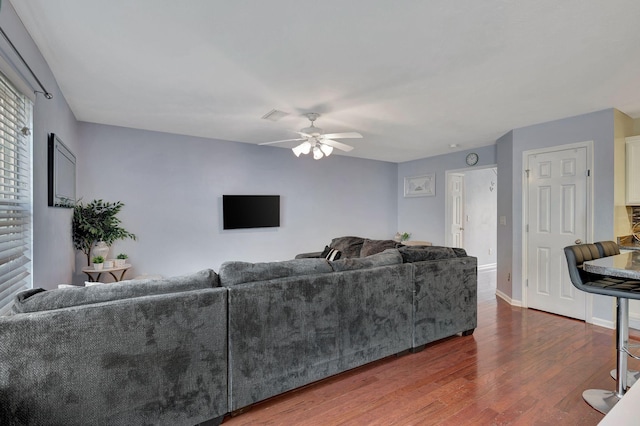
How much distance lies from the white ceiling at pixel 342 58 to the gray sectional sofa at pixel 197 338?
148 cm

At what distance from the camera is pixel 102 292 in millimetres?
1549

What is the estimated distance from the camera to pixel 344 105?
3.17 meters

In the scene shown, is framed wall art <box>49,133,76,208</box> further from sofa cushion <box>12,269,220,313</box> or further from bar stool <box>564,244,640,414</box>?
bar stool <box>564,244,640,414</box>

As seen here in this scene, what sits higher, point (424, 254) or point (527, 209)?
point (527, 209)

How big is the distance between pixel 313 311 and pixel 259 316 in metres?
0.39

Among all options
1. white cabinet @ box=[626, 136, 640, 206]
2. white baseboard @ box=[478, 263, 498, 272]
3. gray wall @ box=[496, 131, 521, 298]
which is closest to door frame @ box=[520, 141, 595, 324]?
gray wall @ box=[496, 131, 521, 298]

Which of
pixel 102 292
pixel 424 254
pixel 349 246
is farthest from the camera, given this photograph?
pixel 349 246

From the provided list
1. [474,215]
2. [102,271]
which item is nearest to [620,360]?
[102,271]

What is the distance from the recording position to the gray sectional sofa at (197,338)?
1357mm

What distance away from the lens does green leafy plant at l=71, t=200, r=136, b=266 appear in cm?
355

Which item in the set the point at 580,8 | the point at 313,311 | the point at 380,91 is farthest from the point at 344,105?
the point at 313,311

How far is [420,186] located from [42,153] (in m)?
5.76

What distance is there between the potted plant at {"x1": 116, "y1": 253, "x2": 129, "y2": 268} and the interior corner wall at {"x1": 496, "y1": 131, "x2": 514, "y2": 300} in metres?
4.99

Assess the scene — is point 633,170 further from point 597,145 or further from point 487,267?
point 487,267
